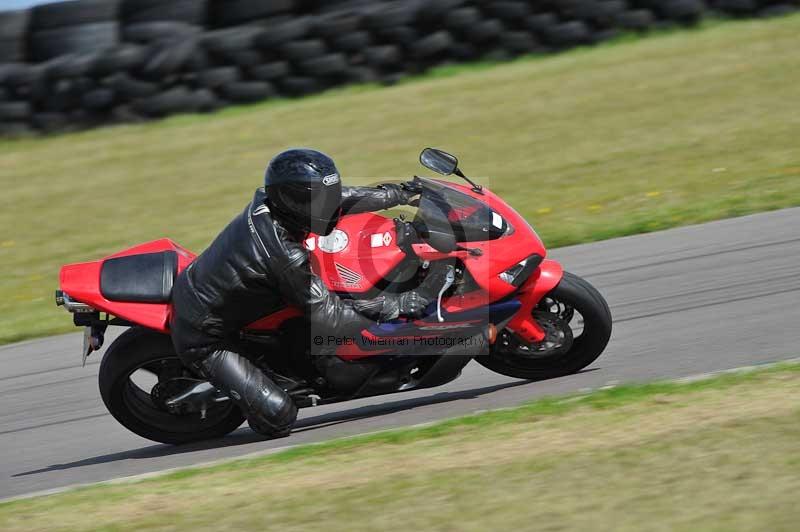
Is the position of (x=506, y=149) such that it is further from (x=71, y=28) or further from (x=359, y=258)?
(x=359, y=258)

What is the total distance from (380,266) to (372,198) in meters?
0.40

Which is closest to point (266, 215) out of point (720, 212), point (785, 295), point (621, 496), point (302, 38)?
point (621, 496)

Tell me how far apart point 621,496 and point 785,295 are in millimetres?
3041

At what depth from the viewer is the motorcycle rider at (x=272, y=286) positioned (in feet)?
16.0

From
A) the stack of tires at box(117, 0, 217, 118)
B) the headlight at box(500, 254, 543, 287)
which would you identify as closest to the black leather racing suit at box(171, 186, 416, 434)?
the headlight at box(500, 254, 543, 287)

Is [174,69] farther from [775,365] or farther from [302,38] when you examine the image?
[775,365]

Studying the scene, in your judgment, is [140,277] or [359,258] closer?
[359,258]

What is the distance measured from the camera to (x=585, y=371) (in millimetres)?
5625

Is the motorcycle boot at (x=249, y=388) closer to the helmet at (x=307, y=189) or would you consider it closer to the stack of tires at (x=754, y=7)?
the helmet at (x=307, y=189)

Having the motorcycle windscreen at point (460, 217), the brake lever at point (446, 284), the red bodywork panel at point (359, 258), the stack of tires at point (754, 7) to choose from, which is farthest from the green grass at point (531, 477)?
the stack of tires at point (754, 7)

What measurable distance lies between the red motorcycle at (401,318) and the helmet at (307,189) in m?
0.21

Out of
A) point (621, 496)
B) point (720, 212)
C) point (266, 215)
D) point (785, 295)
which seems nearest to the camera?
point (621, 496)

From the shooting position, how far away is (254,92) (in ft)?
45.0

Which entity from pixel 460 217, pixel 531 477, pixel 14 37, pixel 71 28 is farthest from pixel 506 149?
pixel 531 477
